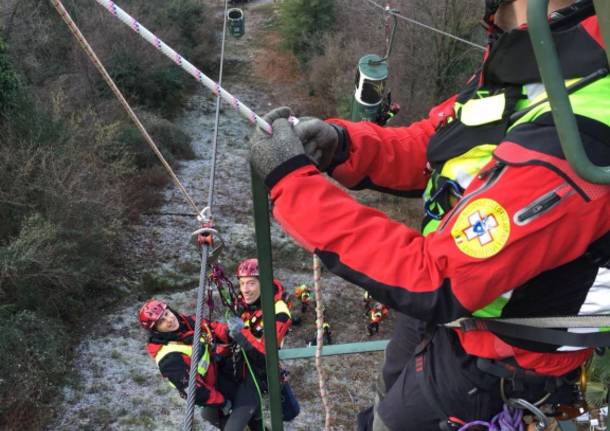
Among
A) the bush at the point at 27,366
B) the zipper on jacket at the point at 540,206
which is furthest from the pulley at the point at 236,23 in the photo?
the zipper on jacket at the point at 540,206

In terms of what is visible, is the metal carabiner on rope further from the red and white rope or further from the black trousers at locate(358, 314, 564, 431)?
the red and white rope

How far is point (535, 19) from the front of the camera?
84 centimetres

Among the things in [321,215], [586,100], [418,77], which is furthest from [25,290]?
[418,77]

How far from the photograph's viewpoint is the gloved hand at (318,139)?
4.91ft

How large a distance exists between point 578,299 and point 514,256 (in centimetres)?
27

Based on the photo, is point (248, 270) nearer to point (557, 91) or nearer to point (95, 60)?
point (95, 60)

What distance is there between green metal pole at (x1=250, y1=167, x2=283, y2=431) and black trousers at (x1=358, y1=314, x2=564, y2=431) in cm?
39

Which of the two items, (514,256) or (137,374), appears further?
(137,374)

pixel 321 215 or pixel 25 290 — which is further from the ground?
pixel 25 290

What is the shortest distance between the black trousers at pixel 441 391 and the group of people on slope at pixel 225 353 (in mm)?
1736

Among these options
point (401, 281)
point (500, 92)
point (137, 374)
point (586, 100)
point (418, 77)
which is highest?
point (418, 77)

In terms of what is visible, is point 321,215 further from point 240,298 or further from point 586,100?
point 240,298

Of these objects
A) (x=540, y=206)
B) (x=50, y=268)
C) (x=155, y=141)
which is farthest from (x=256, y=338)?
(x=155, y=141)

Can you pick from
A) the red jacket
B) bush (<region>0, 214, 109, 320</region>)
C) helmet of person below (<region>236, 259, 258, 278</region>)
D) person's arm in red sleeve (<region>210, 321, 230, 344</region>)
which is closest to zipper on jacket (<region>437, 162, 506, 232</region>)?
the red jacket
